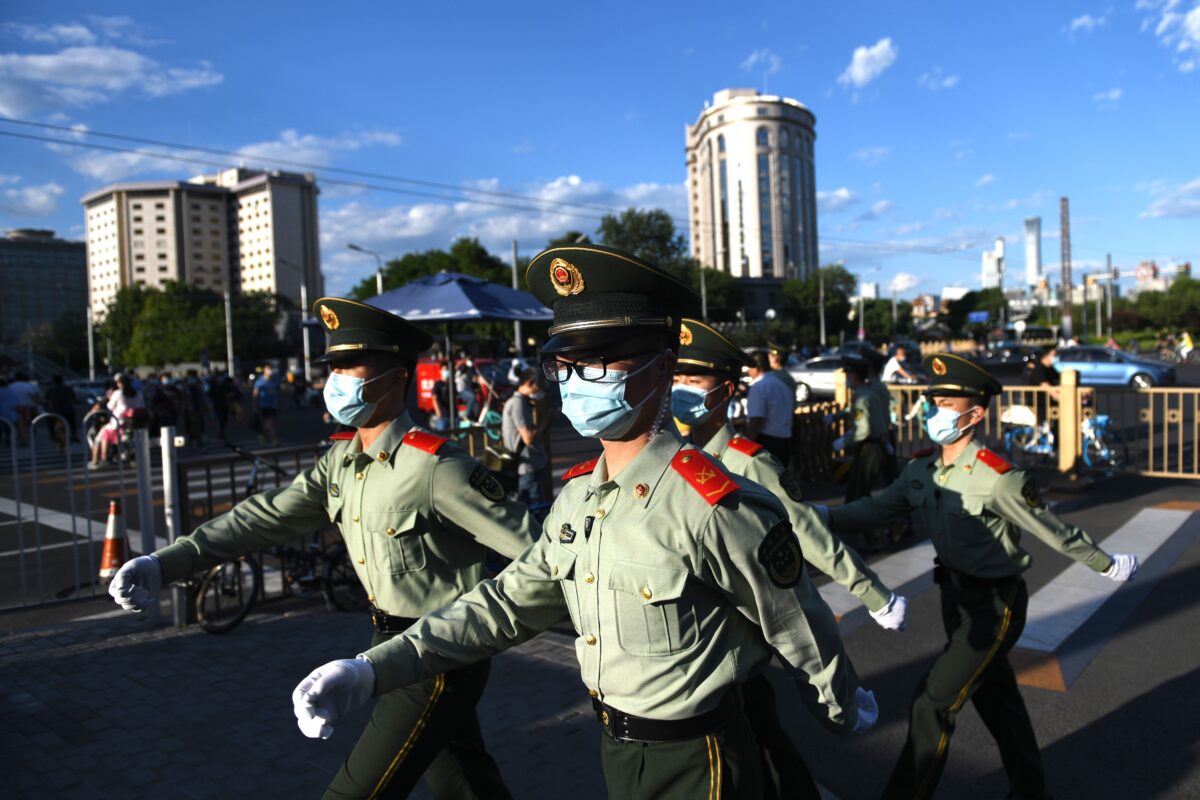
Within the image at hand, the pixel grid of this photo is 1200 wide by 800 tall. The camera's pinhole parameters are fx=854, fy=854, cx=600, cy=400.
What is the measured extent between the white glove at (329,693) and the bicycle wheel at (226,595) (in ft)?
15.8

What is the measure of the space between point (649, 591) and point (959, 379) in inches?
105

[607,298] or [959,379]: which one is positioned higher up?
[607,298]

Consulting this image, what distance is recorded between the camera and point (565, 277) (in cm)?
216

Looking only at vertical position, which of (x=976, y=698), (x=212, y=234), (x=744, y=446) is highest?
(x=212, y=234)

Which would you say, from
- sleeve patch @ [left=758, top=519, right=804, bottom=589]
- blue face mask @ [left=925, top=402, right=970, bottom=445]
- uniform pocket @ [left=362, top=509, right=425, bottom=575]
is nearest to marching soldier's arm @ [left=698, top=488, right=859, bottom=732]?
sleeve patch @ [left=758, top=519, right=804, bottom=589]

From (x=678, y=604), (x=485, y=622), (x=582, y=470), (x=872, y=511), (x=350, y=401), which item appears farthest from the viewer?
(x=872, y=511)

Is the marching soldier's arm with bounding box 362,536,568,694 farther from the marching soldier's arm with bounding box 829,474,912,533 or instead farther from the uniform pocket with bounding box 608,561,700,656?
the marching soldier's arm with bounding box 829,474,912,533

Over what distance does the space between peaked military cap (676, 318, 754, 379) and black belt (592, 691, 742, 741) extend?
229cm

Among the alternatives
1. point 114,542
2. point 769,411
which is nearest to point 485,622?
point 114,542

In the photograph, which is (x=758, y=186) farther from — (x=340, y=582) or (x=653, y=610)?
(x=653, y=610)

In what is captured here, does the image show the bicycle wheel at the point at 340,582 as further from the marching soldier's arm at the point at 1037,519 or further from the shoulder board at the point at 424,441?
the marching soldier's arm at the point at 1037,519

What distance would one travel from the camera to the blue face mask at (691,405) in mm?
4215

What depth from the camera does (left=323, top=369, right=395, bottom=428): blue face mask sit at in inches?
129

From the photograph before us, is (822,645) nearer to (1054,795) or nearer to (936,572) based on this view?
(936,572)
